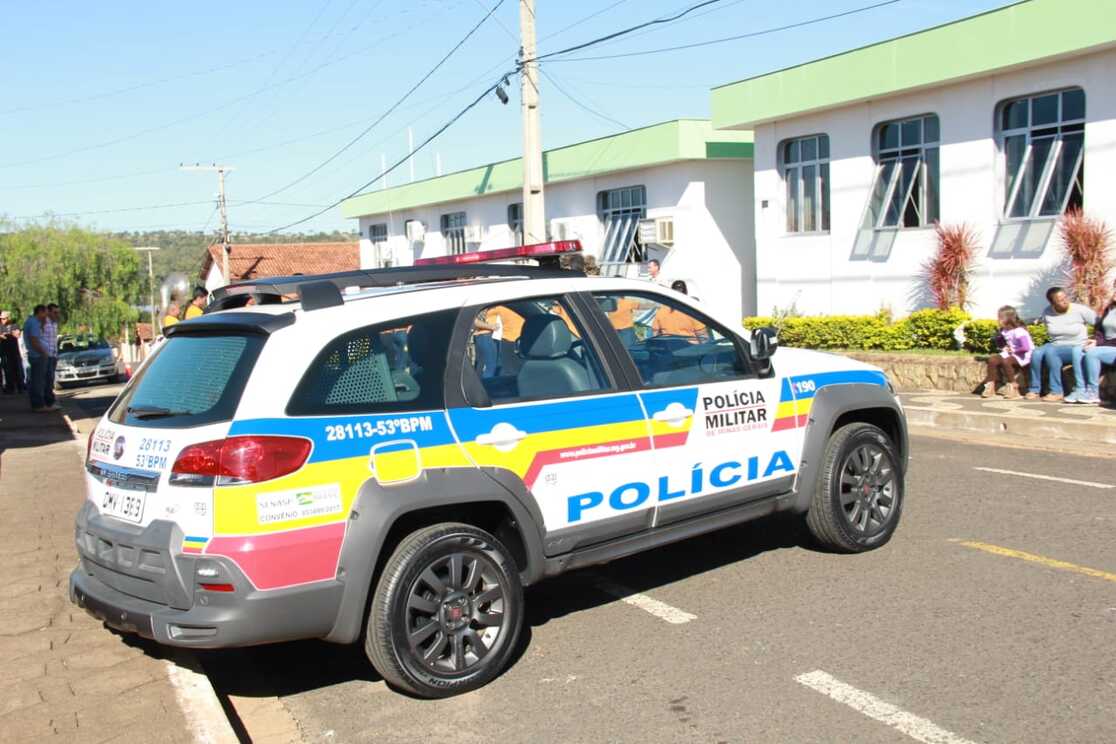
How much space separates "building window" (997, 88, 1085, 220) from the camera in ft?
50.4

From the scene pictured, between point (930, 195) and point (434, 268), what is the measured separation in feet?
46.9

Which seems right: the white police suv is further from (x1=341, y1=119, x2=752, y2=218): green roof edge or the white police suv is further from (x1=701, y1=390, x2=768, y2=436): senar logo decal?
(x1=341, y1=119, x2=752, y2=218): green roof edge

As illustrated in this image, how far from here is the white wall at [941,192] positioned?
49.0 feet

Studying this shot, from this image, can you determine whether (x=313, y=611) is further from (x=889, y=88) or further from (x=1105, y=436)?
(x=889, y=88)

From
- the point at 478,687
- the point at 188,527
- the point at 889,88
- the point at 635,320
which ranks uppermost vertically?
the point at 889,88

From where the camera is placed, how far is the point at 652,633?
5352 millimetres

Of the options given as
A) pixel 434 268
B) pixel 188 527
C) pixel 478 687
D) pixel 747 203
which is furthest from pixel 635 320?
→ pixel 747 203

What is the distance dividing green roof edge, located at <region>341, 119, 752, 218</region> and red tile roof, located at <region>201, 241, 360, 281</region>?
80.3 feet

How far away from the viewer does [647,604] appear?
5824 millimetres

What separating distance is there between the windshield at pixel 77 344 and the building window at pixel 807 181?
26729 mm

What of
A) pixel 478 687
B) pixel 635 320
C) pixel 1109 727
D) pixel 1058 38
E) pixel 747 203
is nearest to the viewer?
pixel 1109 727

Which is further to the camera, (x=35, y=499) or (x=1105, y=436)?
(x=1105, y=436)

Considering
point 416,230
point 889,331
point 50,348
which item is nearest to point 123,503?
point 50,348

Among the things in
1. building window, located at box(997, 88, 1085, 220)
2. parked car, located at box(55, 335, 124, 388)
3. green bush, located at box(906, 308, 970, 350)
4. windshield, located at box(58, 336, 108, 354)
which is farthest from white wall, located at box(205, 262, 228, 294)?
building window, located at box(997, 88, 1085, 220)
